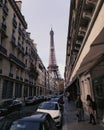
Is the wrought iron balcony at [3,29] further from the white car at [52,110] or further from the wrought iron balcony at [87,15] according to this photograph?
the white car at [52,110]

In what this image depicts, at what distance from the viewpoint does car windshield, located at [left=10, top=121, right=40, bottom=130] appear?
14.7 ft

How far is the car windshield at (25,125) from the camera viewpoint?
4.48m

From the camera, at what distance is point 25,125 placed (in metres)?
4.57

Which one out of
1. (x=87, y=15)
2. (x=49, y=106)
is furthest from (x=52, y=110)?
(x=87, y=15)

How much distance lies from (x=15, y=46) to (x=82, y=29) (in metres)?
21.8

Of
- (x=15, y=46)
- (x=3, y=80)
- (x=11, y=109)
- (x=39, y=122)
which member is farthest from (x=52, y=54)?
(x=39, y=122)

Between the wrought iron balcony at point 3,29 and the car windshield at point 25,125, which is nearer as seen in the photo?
the car windshield at point 25,125

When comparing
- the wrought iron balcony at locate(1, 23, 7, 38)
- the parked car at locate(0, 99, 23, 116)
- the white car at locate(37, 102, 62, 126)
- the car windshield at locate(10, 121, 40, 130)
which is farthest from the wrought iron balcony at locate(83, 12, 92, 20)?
the wrought iron balcony at locate(1, 23, 7, 38)

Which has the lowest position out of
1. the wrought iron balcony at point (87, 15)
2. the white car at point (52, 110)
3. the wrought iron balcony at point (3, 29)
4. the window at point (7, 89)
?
the white car at point (52, 110)

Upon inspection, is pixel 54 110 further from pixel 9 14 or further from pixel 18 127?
pixel 9 14

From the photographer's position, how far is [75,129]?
1034cm

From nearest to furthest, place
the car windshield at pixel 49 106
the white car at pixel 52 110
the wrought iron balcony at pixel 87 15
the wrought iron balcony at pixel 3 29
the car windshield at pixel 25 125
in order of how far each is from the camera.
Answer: the car windshield at pixel 25 125 → the white car at pixel 52 110 → the car windshield at pixel 49 106 → the wrought iron balcony at pixel 87 15 → the wrought iron balcony at pixel 3 29

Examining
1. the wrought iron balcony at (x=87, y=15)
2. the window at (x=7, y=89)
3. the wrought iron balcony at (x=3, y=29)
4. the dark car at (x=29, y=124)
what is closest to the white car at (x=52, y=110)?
the dark car at (x=29, y=124)

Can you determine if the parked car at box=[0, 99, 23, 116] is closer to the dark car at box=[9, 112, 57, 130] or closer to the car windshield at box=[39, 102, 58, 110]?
the car windshield at box=[39, 102, 58, 110]
